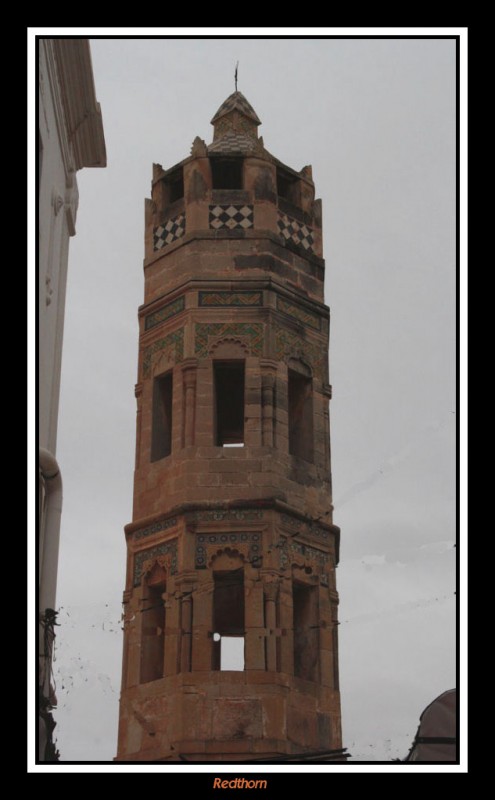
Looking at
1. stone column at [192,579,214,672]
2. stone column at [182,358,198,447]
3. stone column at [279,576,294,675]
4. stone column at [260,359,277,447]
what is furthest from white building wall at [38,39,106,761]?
stone column at [279,576,294,675]

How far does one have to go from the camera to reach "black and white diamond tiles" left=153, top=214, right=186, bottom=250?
23875mm

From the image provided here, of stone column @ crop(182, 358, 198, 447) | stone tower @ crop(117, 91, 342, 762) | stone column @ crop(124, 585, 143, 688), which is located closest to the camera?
stone tower @ crop(117, 91, 342, 762)

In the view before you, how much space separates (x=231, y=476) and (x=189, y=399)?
5.05 ft

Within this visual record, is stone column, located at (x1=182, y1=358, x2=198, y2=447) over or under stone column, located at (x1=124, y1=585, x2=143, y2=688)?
over

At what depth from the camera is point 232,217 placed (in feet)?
77.1

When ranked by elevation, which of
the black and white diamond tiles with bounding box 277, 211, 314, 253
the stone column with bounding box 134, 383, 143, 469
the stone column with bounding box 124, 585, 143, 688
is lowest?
the stone column with bounding box 124, 585, 143, 688

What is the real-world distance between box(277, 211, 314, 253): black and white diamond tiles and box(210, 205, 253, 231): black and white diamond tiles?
0.53 meters

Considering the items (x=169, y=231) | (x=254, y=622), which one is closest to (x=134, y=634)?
(x=254, y=622)

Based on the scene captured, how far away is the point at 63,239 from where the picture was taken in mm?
17375

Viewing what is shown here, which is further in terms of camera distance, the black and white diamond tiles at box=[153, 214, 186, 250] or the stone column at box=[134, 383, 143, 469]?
the black and white diamond tiles at box=[153, 214, 186, 250]

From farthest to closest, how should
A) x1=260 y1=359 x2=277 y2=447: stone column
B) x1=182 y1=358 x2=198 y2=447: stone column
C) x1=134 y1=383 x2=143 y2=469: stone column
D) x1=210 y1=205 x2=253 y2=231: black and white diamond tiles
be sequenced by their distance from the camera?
x1=210 y1=205 x2=253 y2=231: black and white diamond tiles, x1=134 y1=383 x2=143 y2=469: stone column, x1=182 y1=358 x2=198 y2=447: stone column, x1=260 y1=359 x2=277 y2=447: stone column

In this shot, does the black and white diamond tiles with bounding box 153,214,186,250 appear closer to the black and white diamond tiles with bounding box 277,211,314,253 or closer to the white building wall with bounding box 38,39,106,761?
the black and white diamond tiles with bounding box 277,211,314,253
